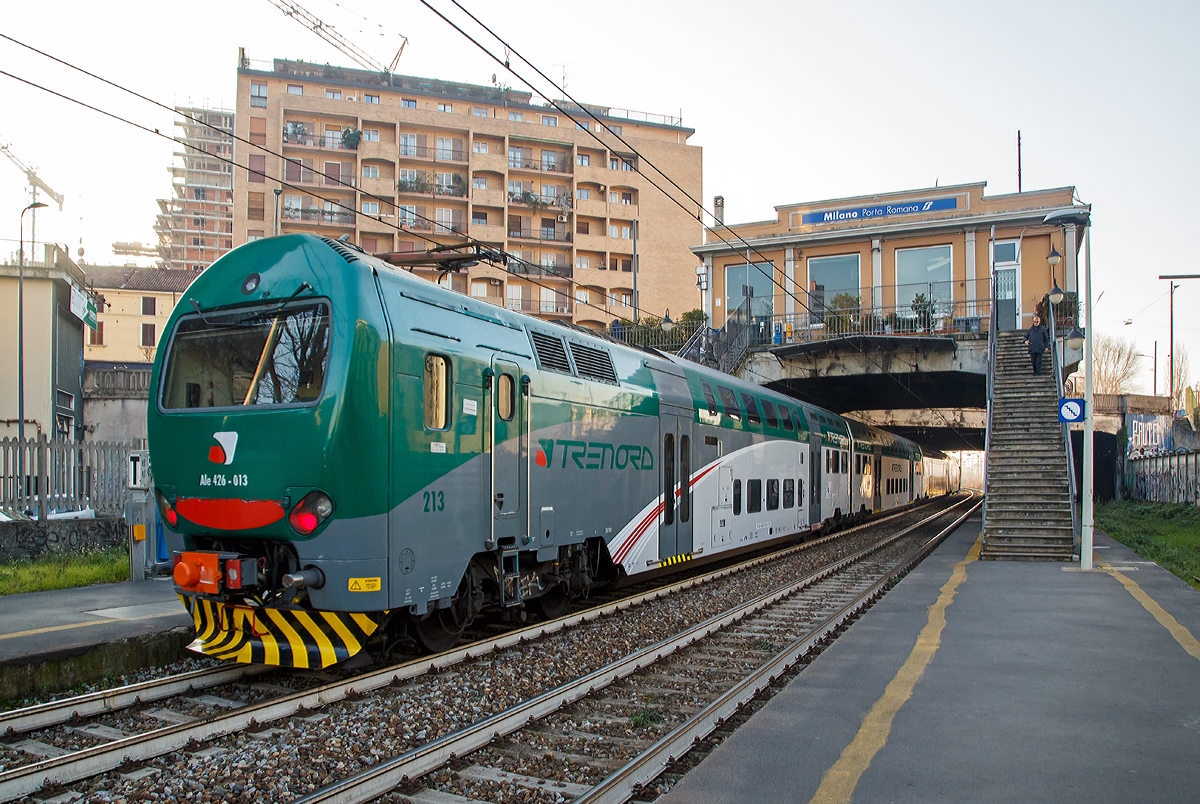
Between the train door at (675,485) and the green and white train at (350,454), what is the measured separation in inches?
99.7

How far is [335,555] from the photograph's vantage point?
654 centimetres

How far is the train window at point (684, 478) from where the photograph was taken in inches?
500

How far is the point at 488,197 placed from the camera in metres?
62.6

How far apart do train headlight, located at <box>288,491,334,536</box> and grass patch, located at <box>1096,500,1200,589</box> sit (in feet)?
41.1

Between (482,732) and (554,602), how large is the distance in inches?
174

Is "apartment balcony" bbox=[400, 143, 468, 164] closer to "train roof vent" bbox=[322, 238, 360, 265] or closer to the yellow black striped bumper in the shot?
"train roof vent" bbox=[322, 238, 360, 265]

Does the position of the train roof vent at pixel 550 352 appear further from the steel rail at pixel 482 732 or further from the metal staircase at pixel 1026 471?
the metal staircase at pixel 1026 471

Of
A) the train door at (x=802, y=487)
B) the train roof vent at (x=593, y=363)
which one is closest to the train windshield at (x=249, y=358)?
the train roof vent at (x=593, y=363)

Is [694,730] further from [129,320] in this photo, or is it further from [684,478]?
[129,320]

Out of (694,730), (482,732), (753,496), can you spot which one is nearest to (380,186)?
(753,496)

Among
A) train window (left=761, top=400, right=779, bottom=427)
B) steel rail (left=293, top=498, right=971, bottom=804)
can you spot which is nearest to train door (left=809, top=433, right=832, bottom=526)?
train window (left=761, top=400, right=779, bottom=427)

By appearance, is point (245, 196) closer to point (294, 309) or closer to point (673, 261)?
point (673, 261)

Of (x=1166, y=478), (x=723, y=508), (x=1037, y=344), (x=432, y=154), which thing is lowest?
(x=1166, y=478)

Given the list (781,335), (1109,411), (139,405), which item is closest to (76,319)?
(139,405)
